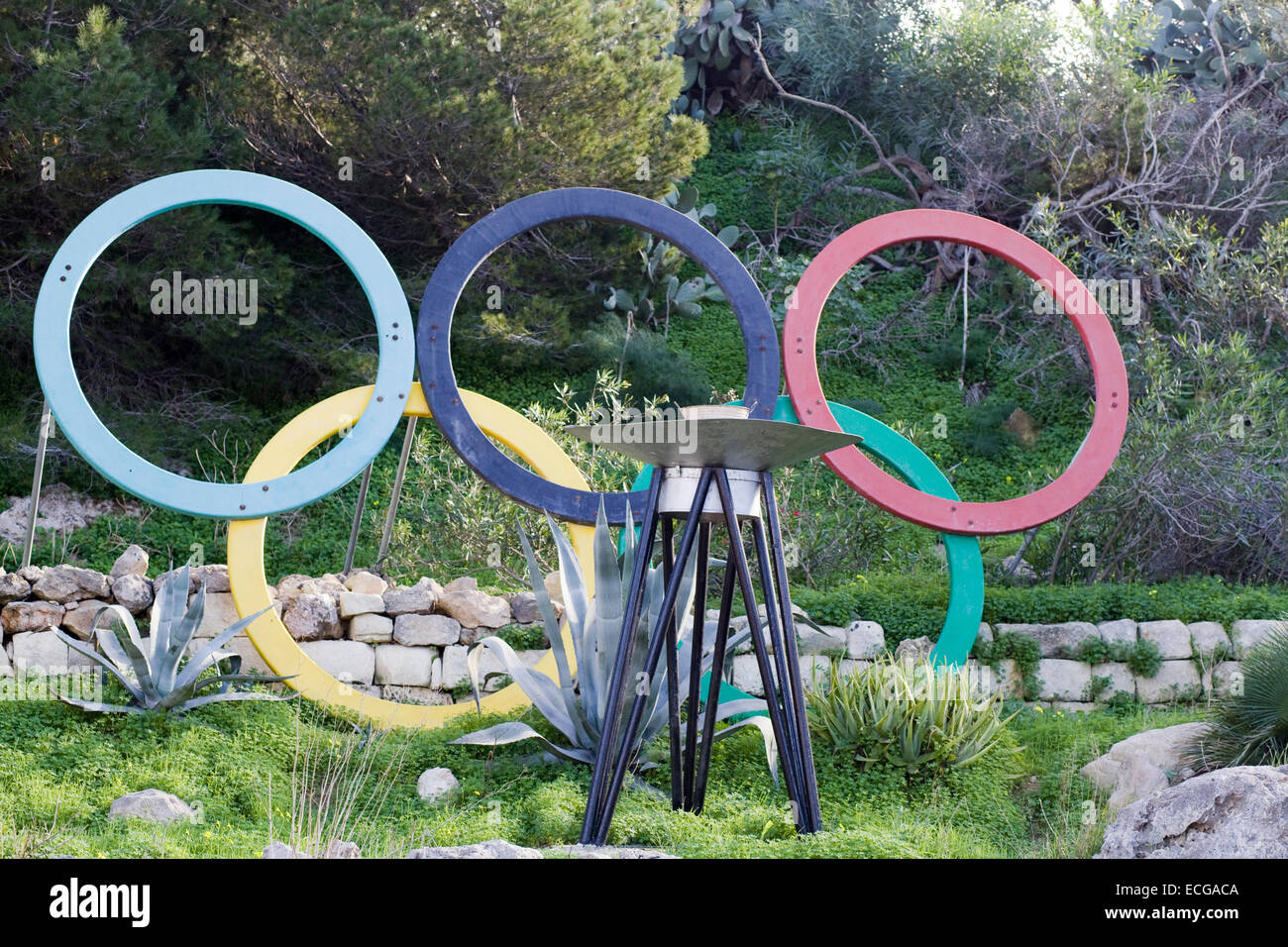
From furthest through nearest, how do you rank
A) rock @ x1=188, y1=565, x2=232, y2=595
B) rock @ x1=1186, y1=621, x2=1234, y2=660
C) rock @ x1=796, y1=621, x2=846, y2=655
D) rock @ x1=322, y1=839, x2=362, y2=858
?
rock @ x1=1186, y1=621, x2=1234, y2=660
rock @ x1=796, y1=621, x2=846, y2=655
rock @ x1=188, y1=565, x2=232, y2=595
rock @ x1=322, y1=839, x2=362, y2=858

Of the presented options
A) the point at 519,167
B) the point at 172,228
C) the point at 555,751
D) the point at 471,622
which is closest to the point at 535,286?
the point at 519,167

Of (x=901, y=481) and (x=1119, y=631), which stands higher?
(x=901, y=481)

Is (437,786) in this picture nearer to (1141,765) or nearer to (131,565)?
(131,565)

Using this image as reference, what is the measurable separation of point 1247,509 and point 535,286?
7.49 m

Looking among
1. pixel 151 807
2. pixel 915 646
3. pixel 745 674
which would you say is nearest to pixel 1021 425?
pixel 915 646

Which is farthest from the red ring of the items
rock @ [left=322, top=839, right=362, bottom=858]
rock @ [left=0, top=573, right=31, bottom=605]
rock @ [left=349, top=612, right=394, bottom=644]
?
rock @ [left=0, top=573, right=31, bottom=605]

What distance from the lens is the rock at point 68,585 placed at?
6.65 m

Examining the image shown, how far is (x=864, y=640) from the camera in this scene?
7691 millimetres

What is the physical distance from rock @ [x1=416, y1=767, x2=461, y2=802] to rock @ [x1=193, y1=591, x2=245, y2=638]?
6.63 ft

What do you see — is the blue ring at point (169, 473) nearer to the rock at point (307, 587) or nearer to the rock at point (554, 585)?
the rock at point (307, 587)

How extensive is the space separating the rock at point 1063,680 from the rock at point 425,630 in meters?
3.82

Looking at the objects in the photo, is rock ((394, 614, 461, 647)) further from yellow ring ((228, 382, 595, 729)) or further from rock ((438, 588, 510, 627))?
yellow ring ((228, 382, 595, 729))

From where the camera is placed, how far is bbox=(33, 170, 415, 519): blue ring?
6195mm

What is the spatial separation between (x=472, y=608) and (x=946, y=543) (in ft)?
9.83
